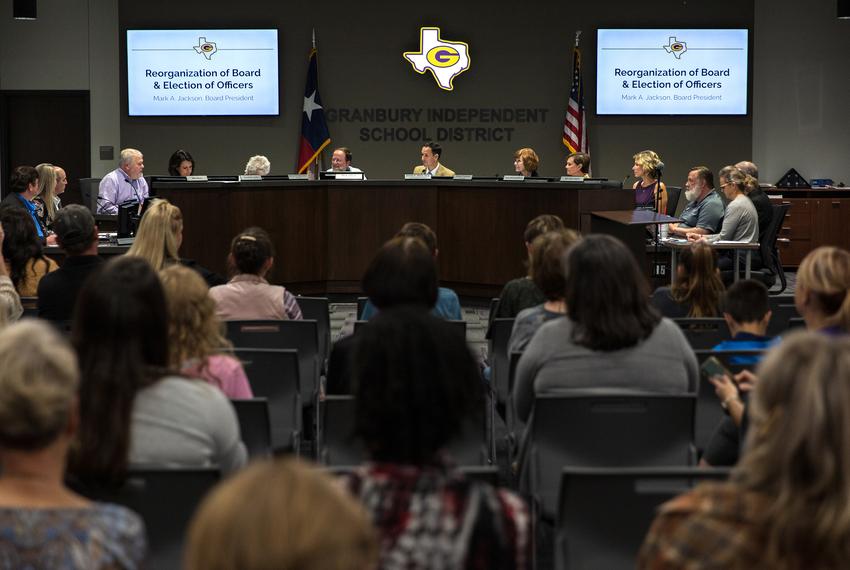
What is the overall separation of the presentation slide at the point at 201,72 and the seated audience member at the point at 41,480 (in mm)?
12546

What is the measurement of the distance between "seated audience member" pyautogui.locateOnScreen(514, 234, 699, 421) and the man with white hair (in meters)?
7.93

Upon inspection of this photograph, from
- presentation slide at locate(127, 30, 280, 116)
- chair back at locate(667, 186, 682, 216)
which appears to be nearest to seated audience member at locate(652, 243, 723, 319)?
chair back at locate(667, 186, 682, 216)

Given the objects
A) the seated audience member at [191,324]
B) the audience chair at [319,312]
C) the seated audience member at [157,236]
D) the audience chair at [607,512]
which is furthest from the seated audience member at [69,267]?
the audience chair at [607,512]

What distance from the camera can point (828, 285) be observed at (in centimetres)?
348

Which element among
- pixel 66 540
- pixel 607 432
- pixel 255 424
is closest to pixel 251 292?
pixel 255 424

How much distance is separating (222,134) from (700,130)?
603 centimetres

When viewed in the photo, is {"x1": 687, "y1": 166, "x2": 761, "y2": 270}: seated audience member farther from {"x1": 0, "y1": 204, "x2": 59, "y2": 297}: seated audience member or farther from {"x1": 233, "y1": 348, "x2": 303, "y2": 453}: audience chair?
{"x1": 233, "y1": 348, "x2": 303, "y2": 453}: audience chair

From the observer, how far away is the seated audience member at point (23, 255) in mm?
6141

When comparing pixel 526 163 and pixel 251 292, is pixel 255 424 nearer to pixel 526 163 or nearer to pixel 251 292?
pixel 251 292

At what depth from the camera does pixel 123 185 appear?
11094mm

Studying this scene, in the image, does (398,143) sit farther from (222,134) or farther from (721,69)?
(721,69)

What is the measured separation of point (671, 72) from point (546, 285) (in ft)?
32.8

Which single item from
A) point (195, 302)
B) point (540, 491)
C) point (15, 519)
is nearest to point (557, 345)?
point (540, 491)

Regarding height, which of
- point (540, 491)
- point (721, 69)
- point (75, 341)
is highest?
point (721, 69)
